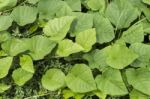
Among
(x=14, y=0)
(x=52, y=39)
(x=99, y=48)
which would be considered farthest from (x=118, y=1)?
(x=14, y=0)

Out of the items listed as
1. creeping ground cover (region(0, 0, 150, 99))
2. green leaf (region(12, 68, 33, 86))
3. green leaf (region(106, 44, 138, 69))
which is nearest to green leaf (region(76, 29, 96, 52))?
creeping ground cover (region(0, 0, 150, 99))

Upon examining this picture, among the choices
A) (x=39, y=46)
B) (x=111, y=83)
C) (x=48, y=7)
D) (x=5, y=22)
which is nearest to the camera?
(x=111, y=83)

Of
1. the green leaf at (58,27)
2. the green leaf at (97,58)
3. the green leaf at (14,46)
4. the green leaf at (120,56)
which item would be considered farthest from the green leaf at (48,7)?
the green leaf at (120,56)

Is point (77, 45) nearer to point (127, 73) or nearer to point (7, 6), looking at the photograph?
point (127, 73)

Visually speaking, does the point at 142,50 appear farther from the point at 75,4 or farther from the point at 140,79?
the point at 75,4

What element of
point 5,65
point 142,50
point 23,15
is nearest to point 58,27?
point 23,15

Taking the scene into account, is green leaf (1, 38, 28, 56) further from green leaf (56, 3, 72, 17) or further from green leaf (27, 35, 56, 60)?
green leaf (56, 3, 72, 17)
